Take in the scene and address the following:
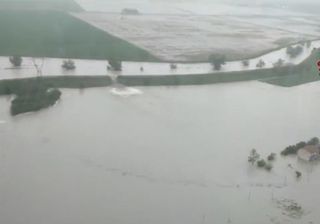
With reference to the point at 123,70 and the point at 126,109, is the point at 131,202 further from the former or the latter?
the point at 123,70

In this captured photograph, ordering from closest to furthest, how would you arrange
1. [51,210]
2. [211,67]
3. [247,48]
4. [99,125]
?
[51,210], [99,125], [211,67], [247,48]

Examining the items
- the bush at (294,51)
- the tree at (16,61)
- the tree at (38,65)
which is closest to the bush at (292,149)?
the tree at (38,65)

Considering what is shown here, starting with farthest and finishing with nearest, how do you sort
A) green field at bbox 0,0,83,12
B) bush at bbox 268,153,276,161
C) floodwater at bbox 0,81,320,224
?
green field at bbox 0,0,83,12, bush at bbox 268,153,276,161, floodwater at bbox 0,81,320,224

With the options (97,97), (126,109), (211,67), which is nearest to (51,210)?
(126,109)

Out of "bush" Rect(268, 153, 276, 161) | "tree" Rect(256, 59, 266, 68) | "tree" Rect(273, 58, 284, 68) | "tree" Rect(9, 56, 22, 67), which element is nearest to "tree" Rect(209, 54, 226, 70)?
"tree" Rect(256, 59, 266, 68)

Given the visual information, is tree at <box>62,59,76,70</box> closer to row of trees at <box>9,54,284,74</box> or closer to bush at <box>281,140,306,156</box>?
row of trees at <box>9,54,284,74</box>

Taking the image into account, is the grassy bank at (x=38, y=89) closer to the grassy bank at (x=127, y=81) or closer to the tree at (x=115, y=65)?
the grassy bank at (x=127, y=81)

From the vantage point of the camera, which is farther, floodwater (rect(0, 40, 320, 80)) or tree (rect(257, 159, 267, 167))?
floodwater (rect(0, 40, 320, 80))
